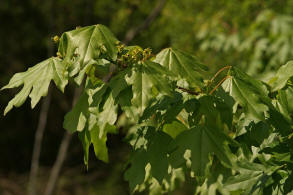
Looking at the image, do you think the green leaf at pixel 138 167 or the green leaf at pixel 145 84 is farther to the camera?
the green leaf at pixel 138 167

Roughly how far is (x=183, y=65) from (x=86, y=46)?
0.28m

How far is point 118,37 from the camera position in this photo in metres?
4.99

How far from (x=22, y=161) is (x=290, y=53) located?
4597mm

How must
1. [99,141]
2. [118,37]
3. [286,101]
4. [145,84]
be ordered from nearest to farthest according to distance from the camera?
[145,84]
[286,101]
[99,141]
[118,37]

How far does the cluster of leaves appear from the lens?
104 centimetres

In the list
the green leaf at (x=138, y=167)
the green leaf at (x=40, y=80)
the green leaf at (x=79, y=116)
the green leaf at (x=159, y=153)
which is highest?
the green leaf at (x=40, y=80)

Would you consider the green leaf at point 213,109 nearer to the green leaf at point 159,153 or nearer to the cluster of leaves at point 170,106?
the cluster of leaves at point 170,106

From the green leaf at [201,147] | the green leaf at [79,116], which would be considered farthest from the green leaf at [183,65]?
the green leaf at [79,116]

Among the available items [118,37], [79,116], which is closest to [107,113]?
[79,116]

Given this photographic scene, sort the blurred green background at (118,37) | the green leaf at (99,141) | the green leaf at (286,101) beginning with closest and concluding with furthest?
1. the green leaf at (286,101)
2. the green leaf at (99,141)
3. the blurred green background at (118,37)

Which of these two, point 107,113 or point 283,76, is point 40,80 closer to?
point 107,113

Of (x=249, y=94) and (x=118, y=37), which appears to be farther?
(x=118, y=37)

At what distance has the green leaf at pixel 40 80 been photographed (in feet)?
3.55

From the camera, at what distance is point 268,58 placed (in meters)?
3.91
